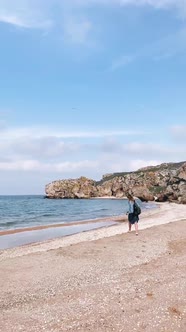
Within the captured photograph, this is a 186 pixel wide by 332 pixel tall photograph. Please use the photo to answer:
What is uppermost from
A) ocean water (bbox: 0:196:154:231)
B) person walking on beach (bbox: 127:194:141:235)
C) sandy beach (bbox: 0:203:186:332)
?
person walking on beach (bbox: 127:194:141:235)

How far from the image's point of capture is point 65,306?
12672 mm

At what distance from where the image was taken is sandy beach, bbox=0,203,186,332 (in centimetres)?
1134

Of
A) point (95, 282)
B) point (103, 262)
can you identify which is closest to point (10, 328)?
point (95, 282)

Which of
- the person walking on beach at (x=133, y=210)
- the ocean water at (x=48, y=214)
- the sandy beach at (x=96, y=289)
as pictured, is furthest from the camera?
the ocean water at (x=48, y=214)

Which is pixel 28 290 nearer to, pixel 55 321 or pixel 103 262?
pixel 55 321

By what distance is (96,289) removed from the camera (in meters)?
14.5

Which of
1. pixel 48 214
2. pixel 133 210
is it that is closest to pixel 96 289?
pixel 133 210

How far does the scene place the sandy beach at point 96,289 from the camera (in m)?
11.3

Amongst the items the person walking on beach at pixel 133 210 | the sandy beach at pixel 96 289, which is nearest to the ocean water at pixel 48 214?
the person walking on beach at pixel 133 210

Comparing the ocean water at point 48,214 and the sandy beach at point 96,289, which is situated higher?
the sandy beach at point 96,289

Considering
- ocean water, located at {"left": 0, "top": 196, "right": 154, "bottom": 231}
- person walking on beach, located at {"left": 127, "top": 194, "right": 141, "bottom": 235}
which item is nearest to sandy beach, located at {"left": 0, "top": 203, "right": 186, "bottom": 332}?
person walking on beach, located at {"left": 127, "top": 194, "right": 141, "bottom": 235}

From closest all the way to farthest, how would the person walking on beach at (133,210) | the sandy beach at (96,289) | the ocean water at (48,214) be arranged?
the sandy beach at (96,289) < the person walking on beach at (133,210) < the ocean water at (48,214)

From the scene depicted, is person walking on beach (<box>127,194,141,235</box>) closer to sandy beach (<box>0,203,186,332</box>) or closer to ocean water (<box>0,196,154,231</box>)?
sandy beach (<box>0,203,186,332</box>)

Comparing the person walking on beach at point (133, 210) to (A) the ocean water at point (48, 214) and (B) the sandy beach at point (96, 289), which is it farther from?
(A) the ocean water at point (48, 214)
